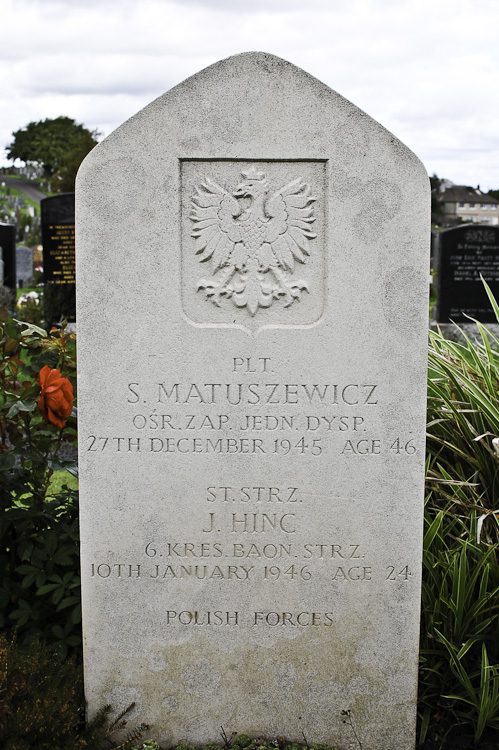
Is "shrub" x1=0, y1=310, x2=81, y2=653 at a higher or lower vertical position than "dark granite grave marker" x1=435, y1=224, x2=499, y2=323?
lower

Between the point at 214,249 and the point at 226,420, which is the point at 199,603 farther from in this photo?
the point at 214,249

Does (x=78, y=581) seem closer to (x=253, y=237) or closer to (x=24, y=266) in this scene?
(x=253, y=237)

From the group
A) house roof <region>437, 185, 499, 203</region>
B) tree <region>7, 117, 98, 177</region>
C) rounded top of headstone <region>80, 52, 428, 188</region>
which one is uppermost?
tree <region>7, 117, 98, 177</region>

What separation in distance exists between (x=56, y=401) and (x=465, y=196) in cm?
7645

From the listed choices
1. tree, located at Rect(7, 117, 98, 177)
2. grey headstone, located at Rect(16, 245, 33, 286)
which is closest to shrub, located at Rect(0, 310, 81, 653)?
grey headstone, located at Rect(16, 245, 33, 286)

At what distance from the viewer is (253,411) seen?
2818 mm

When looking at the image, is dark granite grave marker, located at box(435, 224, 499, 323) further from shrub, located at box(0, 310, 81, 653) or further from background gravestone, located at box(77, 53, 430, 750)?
background gravestone, located at box(77, 53, 430, 750)

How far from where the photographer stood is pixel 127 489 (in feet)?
A: 9.40

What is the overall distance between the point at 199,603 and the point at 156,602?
17cm

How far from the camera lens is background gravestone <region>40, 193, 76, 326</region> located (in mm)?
11047

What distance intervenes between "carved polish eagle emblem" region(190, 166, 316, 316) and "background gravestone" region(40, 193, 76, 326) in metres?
8.64

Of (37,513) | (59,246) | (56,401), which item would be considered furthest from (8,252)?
(56,401)

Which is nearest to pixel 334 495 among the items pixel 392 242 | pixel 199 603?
pixel 199 603

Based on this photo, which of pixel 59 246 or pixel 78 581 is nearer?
pixel 78 581
